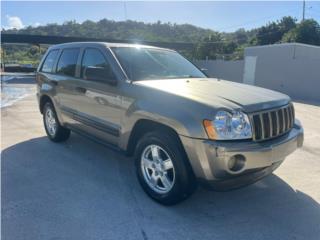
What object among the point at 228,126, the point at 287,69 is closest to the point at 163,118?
the point at 228,126

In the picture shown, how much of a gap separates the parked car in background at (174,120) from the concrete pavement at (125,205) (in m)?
0.36

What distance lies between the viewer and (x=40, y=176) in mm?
4539

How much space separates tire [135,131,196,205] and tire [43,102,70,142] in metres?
2.65

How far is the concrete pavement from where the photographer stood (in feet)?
10.5

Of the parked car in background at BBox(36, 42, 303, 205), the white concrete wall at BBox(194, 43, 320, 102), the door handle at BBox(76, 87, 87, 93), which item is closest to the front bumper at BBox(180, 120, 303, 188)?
the parked car in background at BBox(36, 42, 303, 205)

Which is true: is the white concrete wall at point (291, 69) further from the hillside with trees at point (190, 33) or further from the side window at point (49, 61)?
the side window at point (49, 61)

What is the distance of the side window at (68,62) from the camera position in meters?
5.30

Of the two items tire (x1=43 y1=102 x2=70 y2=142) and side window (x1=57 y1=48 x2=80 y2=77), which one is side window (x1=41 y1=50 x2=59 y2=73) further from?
tire (x1=43 y1=102 x2=70 y2=142)

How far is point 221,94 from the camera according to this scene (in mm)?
3641

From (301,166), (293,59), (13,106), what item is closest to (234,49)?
(293,59)

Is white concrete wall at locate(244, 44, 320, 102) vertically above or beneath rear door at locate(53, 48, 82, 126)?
beneath

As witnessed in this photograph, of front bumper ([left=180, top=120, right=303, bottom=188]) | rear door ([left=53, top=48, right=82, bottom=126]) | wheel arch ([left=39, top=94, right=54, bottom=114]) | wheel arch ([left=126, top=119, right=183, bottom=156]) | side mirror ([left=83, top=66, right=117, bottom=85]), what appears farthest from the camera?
wheel arch ([left=39, top=94, right=54, bottom=114])

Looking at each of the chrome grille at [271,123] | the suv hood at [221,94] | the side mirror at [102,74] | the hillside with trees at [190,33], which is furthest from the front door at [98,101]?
Answer: the hillside with trees at [190,33]

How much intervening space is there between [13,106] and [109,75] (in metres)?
8.17
